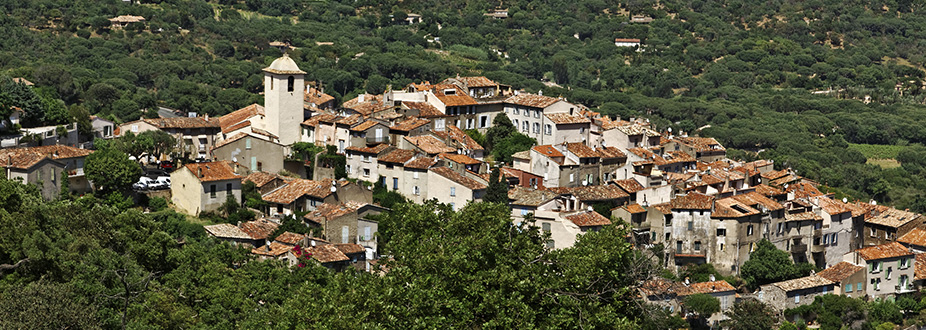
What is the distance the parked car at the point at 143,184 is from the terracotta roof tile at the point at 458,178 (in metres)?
11.9

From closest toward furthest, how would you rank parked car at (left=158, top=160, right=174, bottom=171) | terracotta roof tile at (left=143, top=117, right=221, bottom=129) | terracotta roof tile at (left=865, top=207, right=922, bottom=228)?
parked car at (left=158, top=160, right=174, bottom=171) < terracotta roof tile at (left=143, top=117, right=221, bottom=129) < terracotta roof tile at (left=865, top=207, right=922, bottom=228)

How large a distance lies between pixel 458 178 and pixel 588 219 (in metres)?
5.78

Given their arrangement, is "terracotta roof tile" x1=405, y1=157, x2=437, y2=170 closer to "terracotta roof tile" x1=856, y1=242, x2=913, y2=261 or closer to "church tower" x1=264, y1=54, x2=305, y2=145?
"church tower" x1=264, y1=54, x2=305, y2=145

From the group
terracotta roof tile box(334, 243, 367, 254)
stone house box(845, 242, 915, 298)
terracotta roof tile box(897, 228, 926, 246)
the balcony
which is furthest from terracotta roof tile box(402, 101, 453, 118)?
terracotta roof tile box(897, 228, 926, 246)


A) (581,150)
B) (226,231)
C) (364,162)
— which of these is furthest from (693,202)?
(226,231)

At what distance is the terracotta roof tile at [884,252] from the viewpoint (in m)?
54.4

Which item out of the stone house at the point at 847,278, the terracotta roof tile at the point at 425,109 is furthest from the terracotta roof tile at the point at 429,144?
the stone house at the point at 847,278

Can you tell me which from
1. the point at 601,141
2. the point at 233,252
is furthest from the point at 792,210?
the point at 233,252

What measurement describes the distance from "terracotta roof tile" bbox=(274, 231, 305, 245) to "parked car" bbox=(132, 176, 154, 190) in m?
7.00

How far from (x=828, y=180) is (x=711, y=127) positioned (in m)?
21.2

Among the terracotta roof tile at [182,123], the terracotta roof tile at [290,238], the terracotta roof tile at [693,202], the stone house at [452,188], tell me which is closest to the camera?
the terracotta roof tile at [290,238]

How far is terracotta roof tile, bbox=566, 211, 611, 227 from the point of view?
49156mm

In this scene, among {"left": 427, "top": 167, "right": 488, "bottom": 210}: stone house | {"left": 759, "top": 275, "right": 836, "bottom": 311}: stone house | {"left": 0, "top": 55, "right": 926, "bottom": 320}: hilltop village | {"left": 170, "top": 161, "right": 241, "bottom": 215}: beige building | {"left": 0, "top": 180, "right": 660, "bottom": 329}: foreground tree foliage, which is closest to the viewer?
{"left": 0, "top": 180, "right": 660, "bottom": 329}: foreground tree foliage

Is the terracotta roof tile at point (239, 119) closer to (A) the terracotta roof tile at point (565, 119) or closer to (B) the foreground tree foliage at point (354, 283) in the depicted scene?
(A) the terracotta roof tile at point (565, 119)
